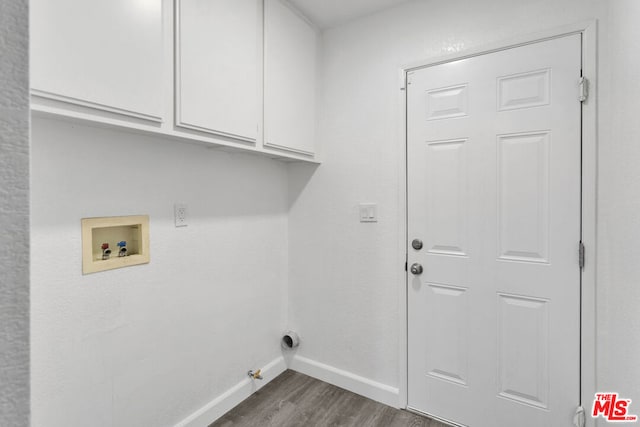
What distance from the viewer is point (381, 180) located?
78.7 inches

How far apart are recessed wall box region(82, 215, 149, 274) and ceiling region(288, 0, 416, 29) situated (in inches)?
61.3

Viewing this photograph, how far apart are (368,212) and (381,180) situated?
0.22 metres

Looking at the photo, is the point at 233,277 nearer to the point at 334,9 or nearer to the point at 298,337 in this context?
the point at 298,337

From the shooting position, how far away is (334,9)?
197 cm

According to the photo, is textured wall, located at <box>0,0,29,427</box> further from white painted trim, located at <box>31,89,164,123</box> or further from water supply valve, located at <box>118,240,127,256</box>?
water supply valve, located at <box>118,240,127,256</box>

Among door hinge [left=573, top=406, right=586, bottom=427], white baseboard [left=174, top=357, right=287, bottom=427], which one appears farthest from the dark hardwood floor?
door hinge [left=573, top=406, right=586, bottom=427]

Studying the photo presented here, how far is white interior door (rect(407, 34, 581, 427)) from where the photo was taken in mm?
1504

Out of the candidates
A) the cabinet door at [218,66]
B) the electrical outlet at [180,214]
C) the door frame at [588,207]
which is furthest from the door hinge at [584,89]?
the electrical outlet at [180,214]

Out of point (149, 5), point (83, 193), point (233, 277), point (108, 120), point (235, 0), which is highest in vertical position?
point (235, 0)

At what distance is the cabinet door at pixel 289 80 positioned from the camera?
5.88 ft

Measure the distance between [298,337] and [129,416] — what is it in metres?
1.14

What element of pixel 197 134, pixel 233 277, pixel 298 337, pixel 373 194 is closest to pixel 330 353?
pixel 298 337

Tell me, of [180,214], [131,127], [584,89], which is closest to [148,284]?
[180,214]

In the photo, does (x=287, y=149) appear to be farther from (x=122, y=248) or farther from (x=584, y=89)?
(x=584, y=89)
